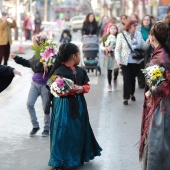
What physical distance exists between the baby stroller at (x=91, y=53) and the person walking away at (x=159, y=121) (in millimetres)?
12282

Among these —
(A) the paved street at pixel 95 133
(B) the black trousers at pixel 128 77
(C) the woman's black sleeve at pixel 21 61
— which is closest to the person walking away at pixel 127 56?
(B) the black trousers at pixel 128 77

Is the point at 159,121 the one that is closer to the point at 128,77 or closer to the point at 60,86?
the point at 60,86

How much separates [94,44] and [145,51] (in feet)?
20.2

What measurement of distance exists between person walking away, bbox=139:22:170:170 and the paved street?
138cm

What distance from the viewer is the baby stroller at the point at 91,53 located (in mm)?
19438

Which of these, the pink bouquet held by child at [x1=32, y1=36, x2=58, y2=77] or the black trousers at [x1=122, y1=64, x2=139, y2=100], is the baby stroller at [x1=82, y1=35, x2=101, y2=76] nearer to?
the black trousers at [x1=122, y1=64, x2=139, y2=100]

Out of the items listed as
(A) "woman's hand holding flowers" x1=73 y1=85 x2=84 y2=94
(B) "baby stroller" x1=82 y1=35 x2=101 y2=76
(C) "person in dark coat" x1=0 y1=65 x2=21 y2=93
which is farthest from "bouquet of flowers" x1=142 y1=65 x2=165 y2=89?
(B) "baby stroller" x1=82 y1=35 x2=101 y2=76

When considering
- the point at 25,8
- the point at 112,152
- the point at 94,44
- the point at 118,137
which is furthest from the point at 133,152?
the point at 25,8

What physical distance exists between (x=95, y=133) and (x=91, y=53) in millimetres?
9300

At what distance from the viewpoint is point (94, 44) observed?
65.2 feet

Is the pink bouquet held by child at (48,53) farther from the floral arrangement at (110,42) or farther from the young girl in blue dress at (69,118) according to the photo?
the floral arrangement at (110,42)

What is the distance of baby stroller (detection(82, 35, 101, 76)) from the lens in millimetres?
19438

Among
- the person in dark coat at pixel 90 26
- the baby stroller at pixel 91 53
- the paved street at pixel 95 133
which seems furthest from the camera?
the person in dark coat at pixel 90 26

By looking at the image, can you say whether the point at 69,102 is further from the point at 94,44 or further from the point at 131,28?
the point at 94,44
